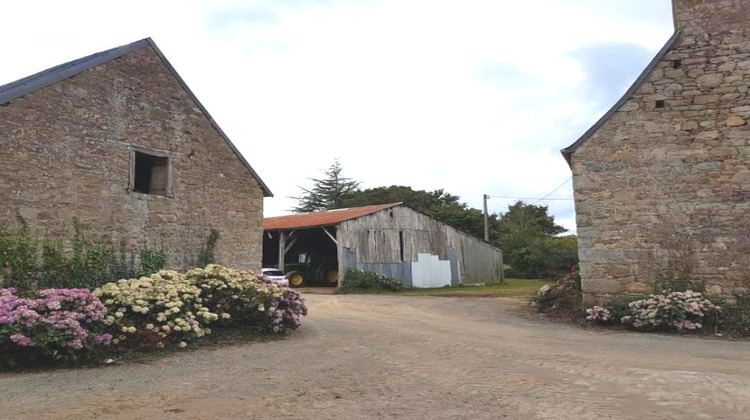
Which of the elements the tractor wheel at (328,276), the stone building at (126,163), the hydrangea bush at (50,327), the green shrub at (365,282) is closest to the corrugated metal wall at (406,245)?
the green shrub at (365,282)

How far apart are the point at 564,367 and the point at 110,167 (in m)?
9.45

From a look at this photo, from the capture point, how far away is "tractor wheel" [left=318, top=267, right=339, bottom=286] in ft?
91.8

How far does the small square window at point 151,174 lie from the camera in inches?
486

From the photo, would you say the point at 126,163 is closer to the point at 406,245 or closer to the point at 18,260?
the point at 18,260

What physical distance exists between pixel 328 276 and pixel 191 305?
63.9ft

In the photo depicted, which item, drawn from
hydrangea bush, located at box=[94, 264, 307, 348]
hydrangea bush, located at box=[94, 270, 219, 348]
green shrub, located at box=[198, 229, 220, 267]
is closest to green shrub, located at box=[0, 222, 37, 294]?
hydrangea bush, located at box=[94, 264, 307, 348]

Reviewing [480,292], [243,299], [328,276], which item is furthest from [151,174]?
[328,276]

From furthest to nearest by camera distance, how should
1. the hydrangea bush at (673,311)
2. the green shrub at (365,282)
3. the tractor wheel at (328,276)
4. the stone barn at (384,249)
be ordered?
the tractor wheel at (328,276)
the stone barn at (384,249)
the green shrub at (365,282)
the hydrangea bush at (673,311)

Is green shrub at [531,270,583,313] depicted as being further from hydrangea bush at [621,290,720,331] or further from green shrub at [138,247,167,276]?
green shrub at [138,247,167,276]

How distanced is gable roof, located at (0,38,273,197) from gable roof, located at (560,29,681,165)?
7.87m

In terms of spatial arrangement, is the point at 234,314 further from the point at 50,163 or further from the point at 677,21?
the point at 677,21

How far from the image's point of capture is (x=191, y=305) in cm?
880

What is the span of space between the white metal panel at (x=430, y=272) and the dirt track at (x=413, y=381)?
16.5 meters

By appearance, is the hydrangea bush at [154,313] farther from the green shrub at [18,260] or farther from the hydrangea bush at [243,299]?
the green shrub at [18,260]
